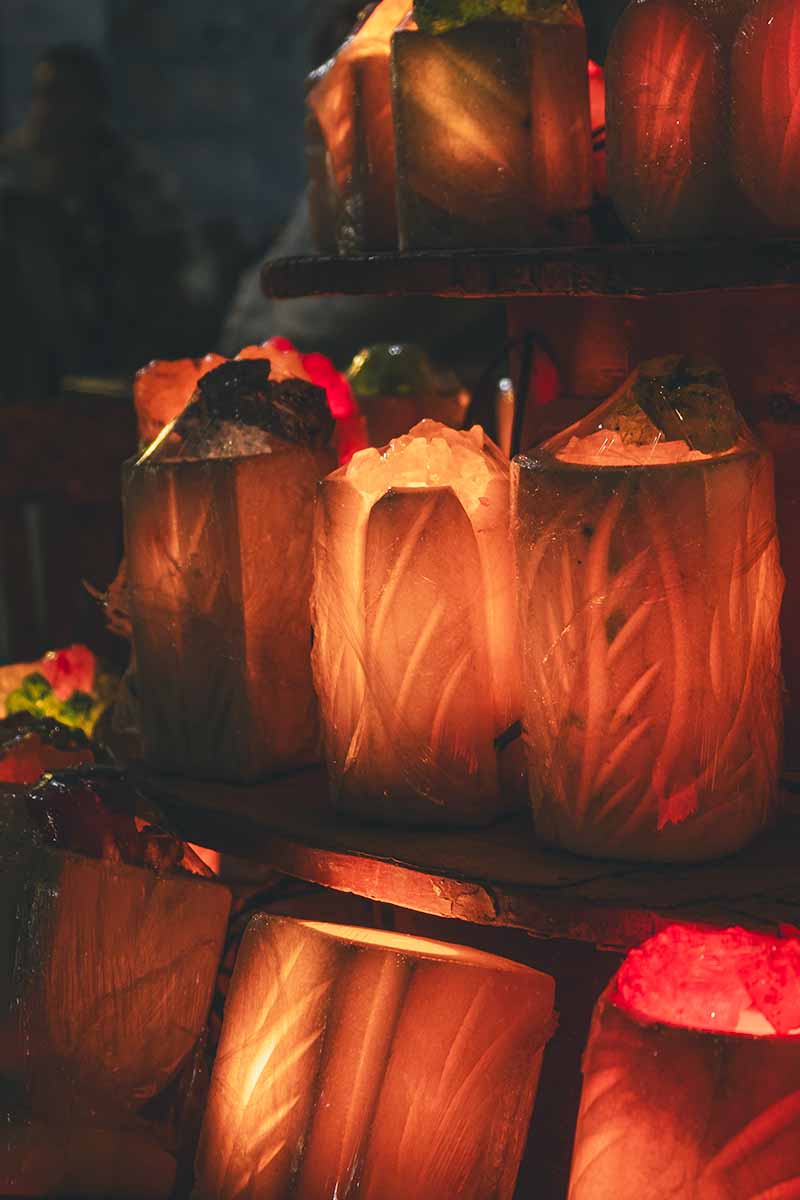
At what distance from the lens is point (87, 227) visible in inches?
241

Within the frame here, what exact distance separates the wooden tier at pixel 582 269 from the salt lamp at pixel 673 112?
0.04 m

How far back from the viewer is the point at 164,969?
155 centimetres

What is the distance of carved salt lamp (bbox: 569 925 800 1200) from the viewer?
1210 mm

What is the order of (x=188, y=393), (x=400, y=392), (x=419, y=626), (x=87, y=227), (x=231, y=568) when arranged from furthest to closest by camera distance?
(x=87, y=227)
(x=400, y=392)
(x=188, y=393)
(x=231, y=568)
(x=419, y=626)

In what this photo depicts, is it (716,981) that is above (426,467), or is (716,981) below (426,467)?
below

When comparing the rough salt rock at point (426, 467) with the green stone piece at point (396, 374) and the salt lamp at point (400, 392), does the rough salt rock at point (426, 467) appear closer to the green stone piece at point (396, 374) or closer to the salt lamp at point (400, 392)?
the salt lamp at point (400, 392)

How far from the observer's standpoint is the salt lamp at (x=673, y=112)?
1350mm

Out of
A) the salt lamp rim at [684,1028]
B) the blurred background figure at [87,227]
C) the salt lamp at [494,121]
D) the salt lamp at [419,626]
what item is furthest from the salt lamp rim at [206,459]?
the blurred background figure at [87,227]

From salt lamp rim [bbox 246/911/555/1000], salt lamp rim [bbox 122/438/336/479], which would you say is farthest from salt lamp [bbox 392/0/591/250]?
salt lamp rim [bbox 246/911/555/1000]

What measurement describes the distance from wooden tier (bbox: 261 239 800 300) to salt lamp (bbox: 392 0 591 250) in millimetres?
56

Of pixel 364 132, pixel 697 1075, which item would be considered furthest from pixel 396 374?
pixel 697 1075

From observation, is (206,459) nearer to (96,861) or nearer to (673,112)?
(96,861)

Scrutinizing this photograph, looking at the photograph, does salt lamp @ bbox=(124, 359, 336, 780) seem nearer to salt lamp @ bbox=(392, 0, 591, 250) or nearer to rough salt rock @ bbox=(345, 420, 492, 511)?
rough salt rock @ bbox=(345, 420, 492, 511)

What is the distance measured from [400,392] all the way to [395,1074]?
1.01 metres
